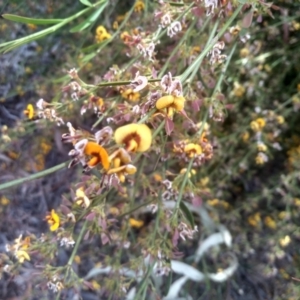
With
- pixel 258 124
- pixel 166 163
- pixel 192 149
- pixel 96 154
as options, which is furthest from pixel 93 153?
pixel 258 124

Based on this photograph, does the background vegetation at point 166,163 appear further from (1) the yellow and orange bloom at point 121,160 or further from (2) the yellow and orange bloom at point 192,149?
(1) the yellow and orange bloom at point 121,160

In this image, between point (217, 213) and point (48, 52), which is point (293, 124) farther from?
point (48, 52)

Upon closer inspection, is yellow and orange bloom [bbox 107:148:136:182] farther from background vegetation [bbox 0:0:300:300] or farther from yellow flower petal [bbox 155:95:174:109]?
background vegetation [bbox 0:0:300:300]

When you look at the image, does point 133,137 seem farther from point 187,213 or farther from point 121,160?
point 187,213

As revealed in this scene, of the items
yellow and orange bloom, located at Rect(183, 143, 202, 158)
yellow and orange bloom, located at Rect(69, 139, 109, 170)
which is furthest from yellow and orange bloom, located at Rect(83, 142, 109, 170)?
yellow and orange bloom, located at Rect(183, 143, 202, 158)

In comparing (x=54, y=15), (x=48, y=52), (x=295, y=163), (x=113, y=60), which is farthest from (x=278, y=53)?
(x=48, y=52)

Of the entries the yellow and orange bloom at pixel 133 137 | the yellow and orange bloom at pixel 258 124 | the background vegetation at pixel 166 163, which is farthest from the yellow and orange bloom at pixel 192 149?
the yellow and orange bloom at pixel 258 124
